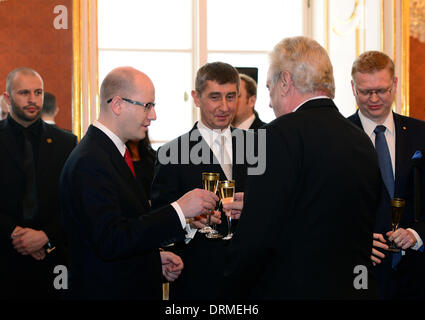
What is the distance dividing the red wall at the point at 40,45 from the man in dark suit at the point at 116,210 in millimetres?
3955

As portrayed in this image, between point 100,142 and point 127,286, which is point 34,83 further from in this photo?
point 127,286

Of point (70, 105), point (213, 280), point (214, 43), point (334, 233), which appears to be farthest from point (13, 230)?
point (214, 43)

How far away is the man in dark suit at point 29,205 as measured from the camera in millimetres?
3537

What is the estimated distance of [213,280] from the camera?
109 inches

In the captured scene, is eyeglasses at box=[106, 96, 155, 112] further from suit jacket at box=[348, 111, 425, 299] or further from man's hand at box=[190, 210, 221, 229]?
suit jacket at box=[348, 111, 425, 299]

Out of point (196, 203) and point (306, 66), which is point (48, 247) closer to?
point (196, 203)

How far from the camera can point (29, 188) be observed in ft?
11.9

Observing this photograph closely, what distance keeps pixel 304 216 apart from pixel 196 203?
19.6 inches

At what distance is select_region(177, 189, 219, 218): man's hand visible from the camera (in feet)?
7.20

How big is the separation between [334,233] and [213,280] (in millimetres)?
1052

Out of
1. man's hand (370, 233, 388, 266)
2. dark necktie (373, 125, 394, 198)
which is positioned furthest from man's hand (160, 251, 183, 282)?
dark necktie (373, 125, 394, 198)

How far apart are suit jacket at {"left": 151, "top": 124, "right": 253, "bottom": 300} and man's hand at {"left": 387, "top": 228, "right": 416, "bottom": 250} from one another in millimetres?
781

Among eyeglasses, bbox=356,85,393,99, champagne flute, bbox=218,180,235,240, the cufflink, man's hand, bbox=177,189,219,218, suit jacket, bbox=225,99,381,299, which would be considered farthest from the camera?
Answer: the cufflink
